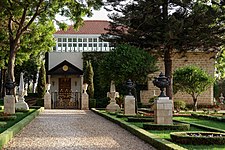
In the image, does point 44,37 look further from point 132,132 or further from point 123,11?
point 132,132

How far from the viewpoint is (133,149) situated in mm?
9094

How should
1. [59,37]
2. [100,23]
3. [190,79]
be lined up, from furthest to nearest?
[100,23] < [59,37] < [190,79]

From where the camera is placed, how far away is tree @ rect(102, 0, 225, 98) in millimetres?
24672

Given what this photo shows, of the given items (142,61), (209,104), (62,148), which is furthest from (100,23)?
(62,148)

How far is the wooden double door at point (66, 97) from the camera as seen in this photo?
33312 millimetres

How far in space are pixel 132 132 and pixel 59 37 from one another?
2850cm

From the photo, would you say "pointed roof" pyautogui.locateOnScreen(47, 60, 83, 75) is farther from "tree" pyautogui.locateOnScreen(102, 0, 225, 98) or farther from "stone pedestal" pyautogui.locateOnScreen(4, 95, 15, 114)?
"stone pedestal" pyautogui.locateOnScreen(4, 95, 15, 114)

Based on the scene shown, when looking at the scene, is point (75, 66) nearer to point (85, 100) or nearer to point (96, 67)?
point (96, 67)

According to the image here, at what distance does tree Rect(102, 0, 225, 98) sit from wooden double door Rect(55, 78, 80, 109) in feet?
30.5

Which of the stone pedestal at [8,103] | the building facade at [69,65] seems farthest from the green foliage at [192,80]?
the stone pedestal at [8,103]

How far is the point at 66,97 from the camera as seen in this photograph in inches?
1359

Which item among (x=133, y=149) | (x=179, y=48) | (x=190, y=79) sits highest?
(x=179, y=48)

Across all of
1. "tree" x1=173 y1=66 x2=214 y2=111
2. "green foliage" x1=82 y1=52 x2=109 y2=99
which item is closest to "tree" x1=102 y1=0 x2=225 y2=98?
"tree" x1=173 y1=66 x2=214 y2=111

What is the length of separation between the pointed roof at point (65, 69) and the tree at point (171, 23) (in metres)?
9.72
